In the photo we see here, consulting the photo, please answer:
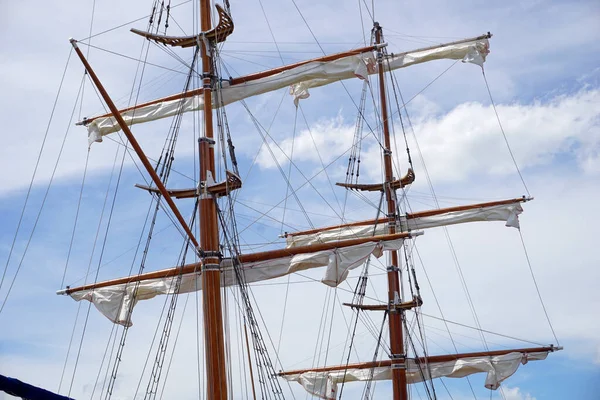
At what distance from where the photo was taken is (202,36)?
31406 millimetres

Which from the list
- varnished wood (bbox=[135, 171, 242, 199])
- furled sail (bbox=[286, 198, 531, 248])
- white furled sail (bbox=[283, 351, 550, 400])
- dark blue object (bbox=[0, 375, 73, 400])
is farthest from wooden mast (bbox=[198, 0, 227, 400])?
white furled sail (bbox=[283, 351, 550, 400])

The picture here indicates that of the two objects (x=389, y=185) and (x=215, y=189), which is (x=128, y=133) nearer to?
(x=215, y=189)

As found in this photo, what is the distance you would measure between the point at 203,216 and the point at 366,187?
1447 cm

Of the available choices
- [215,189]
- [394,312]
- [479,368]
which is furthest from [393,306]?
[215,189]

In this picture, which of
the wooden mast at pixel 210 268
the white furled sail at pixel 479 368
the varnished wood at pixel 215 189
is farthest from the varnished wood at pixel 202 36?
the white furled sail at pixel 479 368

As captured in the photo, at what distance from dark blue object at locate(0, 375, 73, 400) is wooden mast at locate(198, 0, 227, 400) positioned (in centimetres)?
931

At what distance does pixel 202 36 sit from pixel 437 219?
15846mm

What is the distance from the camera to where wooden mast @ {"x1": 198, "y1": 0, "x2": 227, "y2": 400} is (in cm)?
2706

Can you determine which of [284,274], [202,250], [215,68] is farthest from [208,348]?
[215,68]

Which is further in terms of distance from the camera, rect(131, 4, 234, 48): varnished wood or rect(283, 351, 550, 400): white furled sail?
rect(283, 351, 550, 400): white furled sail

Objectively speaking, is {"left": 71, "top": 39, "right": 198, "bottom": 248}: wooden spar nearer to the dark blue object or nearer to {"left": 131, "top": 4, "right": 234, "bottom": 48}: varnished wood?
{"left": 131, "top": 4, "right": 234, "bottom": 48}: varnished wood

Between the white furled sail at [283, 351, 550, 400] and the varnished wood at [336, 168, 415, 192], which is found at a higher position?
the varnished wood at [336, 168, 415, 192]

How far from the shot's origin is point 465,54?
41.0 m

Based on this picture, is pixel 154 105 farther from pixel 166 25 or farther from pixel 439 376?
pixel 439 376
